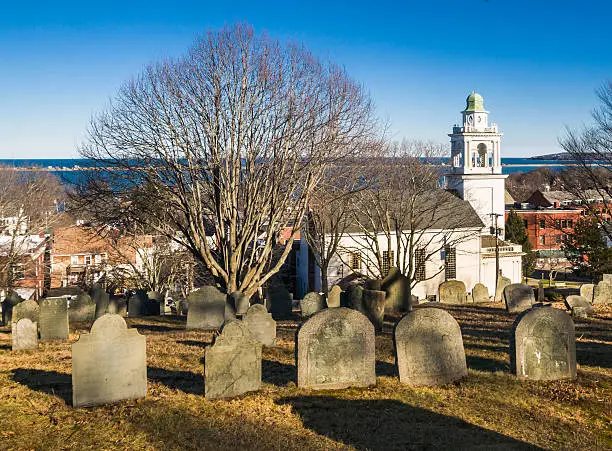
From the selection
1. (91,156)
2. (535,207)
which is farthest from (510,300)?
(535,207)

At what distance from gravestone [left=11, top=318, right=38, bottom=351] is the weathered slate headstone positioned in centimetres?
641

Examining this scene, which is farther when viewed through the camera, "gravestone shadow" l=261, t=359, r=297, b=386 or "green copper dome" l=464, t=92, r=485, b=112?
"green copper dome" l=464, t=92, r=485, b=112

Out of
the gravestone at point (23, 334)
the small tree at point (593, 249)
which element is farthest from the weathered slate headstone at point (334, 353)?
the small tree at point (593, 249)

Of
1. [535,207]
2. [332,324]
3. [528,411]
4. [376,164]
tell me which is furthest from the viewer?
[535,207]

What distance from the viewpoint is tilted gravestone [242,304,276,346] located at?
1174 cm

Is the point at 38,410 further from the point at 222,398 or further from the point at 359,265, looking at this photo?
the point at 359,265

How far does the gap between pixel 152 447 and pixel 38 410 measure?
2.19m

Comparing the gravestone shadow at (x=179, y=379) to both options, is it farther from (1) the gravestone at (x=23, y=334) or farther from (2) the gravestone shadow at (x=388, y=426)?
(1) the gravestone at (x=23, y=334)

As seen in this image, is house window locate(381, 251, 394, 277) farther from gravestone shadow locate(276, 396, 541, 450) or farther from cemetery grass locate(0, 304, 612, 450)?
gravestone shadow locate(276, 396, 541, 450)

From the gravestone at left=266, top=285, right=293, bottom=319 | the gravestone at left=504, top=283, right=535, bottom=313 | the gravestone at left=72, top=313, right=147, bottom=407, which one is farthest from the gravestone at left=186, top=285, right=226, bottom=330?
the gravestone at left=504, top=283, right=535, bottom=313

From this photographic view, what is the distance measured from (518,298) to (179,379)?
12.0 m

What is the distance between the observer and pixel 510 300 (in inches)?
699

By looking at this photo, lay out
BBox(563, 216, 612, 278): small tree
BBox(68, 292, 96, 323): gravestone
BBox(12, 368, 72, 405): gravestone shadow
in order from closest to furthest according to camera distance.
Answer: BBox(12, 368, 72, 405): gravestone shadow < BBox(68, 292, 96, 323): gravestone < BBox(563, 216, 612, 278): small tree

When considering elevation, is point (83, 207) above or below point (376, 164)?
below
